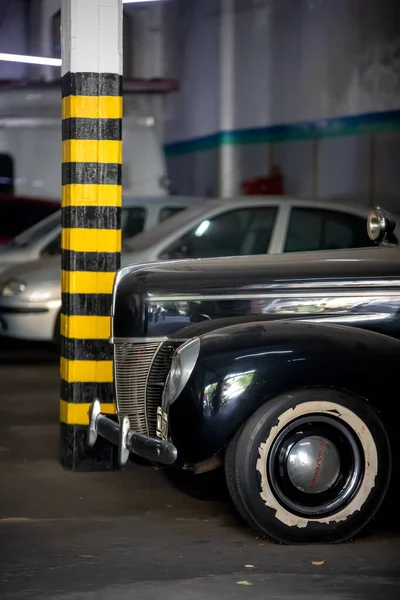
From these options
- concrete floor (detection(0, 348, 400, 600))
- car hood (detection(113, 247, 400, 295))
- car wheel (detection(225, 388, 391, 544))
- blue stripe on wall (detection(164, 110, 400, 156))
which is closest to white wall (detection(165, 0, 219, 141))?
blue stripe on wall (detection(164, 110, 400, 156))

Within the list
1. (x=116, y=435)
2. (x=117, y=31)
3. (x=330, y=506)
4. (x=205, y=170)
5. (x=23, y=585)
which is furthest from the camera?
(x=205, y=170)

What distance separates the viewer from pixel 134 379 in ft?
20.0

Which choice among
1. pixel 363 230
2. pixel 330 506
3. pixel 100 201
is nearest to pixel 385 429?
pixel 330 506

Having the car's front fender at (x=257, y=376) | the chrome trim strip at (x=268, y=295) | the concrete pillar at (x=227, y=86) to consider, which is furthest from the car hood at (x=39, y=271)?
the car's front fender at (x=257, y=376)

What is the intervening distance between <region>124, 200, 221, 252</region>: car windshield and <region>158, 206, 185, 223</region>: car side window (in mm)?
108

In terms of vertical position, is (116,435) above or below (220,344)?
below

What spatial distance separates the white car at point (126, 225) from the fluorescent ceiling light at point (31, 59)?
1488mm

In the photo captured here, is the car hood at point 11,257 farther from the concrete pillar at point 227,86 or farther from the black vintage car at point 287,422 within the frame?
the black vintage car at point 287,422

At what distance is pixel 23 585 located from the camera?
4859 mm

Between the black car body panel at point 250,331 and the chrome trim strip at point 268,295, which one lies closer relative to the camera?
the black car body panel at point 250,331

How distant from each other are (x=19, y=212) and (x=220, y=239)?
8.05 ft

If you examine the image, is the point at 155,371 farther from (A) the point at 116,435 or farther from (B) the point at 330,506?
(B) the point at 330,506

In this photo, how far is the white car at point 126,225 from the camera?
38.1ft

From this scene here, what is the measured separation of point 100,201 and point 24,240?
17.2ft
